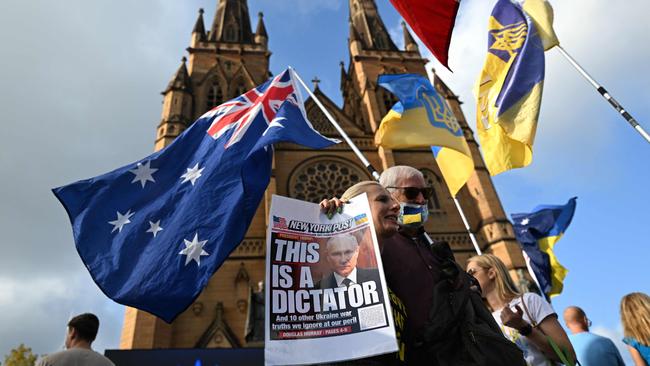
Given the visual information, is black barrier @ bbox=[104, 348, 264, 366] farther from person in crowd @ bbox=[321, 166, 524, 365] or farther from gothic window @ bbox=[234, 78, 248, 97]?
gothic window @ bbox=[234, 78, 248, 97]

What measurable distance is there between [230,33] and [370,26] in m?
8.91

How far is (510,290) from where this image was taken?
8.30 feet

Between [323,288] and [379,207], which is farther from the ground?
[379,207]

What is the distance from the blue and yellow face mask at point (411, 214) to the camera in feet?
6.21

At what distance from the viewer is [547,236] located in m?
10.4

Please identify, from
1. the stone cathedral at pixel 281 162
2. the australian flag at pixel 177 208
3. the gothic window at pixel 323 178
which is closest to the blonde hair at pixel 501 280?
the australian flag at pixel 177 208

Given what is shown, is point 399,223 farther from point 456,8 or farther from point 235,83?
point 235,83

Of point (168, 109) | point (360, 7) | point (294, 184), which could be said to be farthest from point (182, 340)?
point (360, 7)

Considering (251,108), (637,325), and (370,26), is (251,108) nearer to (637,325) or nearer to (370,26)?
(637,325)

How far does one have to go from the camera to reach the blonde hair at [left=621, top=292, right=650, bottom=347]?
2611 mm

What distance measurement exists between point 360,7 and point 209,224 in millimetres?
27686

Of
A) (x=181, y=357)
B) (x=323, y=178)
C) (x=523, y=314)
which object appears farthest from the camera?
(x=323, y=178)

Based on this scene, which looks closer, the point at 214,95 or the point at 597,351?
the point at 597,351

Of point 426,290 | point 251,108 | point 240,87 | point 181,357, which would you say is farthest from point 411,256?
point 240,87
